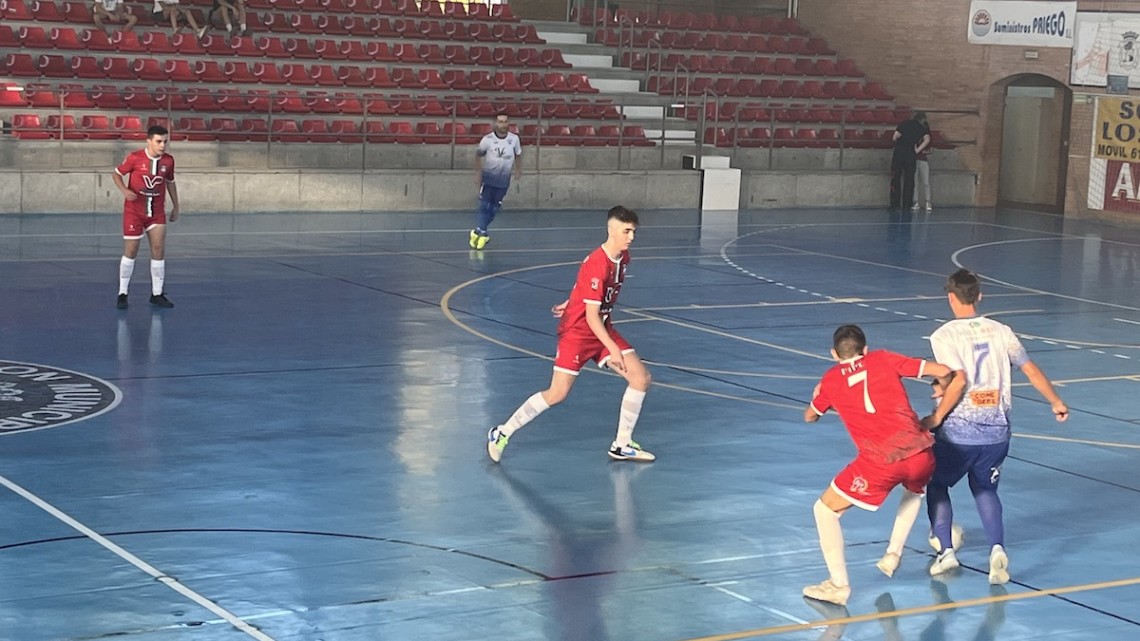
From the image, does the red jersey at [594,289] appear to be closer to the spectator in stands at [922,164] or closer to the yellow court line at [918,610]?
the yellow court line at [918,610]

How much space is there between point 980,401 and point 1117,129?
2721 centimetres

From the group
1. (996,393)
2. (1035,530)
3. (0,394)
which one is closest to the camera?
(996,393)

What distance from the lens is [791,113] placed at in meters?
36.7

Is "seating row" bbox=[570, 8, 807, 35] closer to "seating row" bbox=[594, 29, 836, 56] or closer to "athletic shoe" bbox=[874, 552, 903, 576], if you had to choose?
"seating row" bbox=[594, 29, 836, 56]

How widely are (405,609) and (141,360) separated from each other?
7.17 m

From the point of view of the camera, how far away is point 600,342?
11.2 m

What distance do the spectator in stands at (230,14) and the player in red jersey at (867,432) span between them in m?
24.9

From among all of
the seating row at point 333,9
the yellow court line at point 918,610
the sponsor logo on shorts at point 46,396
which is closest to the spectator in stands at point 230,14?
the seating row at point 333,9

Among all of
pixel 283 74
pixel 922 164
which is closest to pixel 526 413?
pixel 283 74

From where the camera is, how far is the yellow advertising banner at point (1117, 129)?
3350 cm

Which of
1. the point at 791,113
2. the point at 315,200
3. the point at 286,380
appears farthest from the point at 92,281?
the point at 791,113

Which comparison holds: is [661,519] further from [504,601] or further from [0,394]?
[0,394]

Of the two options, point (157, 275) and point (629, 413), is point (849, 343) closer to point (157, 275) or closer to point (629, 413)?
point (629, 413)

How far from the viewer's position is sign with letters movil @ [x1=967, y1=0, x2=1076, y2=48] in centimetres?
3512
